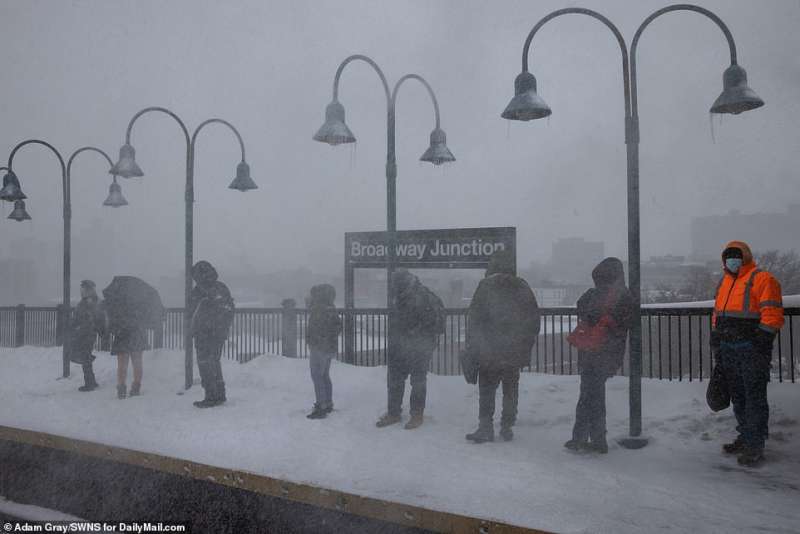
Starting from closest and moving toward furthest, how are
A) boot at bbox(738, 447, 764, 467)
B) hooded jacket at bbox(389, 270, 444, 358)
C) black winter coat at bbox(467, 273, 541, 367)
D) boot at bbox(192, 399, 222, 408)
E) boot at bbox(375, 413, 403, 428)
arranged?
boot at bbox(738, 447, 764, 467), black winter coat at bbox(467, 273, 541, 367), hooded jacket at bbox(389, 270, 444, 358), boot at bbox(375, 413, 403, 428), boot at bbox(192, 399, 222, 408)

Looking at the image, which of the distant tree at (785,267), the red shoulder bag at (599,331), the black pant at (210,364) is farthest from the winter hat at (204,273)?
the distant tree at (785,267)

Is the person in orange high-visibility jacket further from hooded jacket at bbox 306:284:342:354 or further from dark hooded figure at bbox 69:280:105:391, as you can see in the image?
dark hooded figure at bbox 69:280:105:391

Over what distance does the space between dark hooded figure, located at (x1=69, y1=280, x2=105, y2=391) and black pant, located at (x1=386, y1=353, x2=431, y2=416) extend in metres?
5.36

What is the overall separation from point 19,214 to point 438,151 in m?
9.44

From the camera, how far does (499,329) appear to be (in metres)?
5.79

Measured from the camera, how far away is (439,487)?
15.2 feet

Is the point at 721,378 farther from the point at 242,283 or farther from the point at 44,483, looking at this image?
the point at 242,283

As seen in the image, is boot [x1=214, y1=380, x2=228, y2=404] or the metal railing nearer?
boot [x1=214, y1=380, x2=228, y2=404]

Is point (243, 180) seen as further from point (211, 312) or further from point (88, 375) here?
point (88, 375)

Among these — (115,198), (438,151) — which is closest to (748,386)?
(438,151)

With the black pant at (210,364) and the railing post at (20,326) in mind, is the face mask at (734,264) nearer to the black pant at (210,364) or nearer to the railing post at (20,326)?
the black pant at (210,364)

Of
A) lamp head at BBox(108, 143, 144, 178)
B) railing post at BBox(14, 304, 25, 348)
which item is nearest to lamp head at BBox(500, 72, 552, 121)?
lamp head at BBox(108, 143, 144, 178)

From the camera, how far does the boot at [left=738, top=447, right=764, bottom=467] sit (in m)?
4.84

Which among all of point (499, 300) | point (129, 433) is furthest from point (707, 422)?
point (129, 433)
